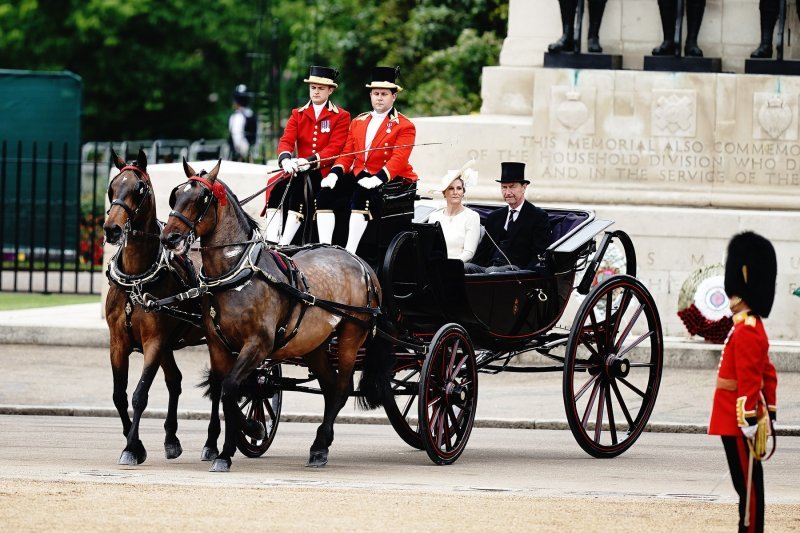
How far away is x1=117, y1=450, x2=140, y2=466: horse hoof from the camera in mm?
11820

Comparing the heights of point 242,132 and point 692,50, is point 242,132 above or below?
below

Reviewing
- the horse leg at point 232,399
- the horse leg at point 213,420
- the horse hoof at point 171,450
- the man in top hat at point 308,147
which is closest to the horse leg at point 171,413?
the horse hoof at point 171,450

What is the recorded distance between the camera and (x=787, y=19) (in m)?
20.3

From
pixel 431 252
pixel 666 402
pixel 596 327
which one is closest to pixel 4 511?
pixel 431 252

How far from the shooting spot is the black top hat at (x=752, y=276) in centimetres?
915

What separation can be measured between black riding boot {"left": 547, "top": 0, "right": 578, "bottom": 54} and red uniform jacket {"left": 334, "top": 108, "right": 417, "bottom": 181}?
7.17 metres

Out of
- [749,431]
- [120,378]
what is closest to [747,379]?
[749,431]

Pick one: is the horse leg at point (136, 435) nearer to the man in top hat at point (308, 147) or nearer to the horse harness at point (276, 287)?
the horse harness at point (276, 287)

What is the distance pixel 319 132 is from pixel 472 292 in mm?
1771

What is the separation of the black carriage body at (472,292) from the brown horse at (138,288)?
4.95 feet

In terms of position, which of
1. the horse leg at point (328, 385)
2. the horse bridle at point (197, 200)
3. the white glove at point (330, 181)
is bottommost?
the horse leg at point (328, 385)

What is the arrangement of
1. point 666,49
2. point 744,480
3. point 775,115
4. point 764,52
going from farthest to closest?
point 666,49, point 764,52, point 775,115, point 744,480

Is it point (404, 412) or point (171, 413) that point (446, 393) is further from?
point (171, 413)

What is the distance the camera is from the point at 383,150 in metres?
13.2
